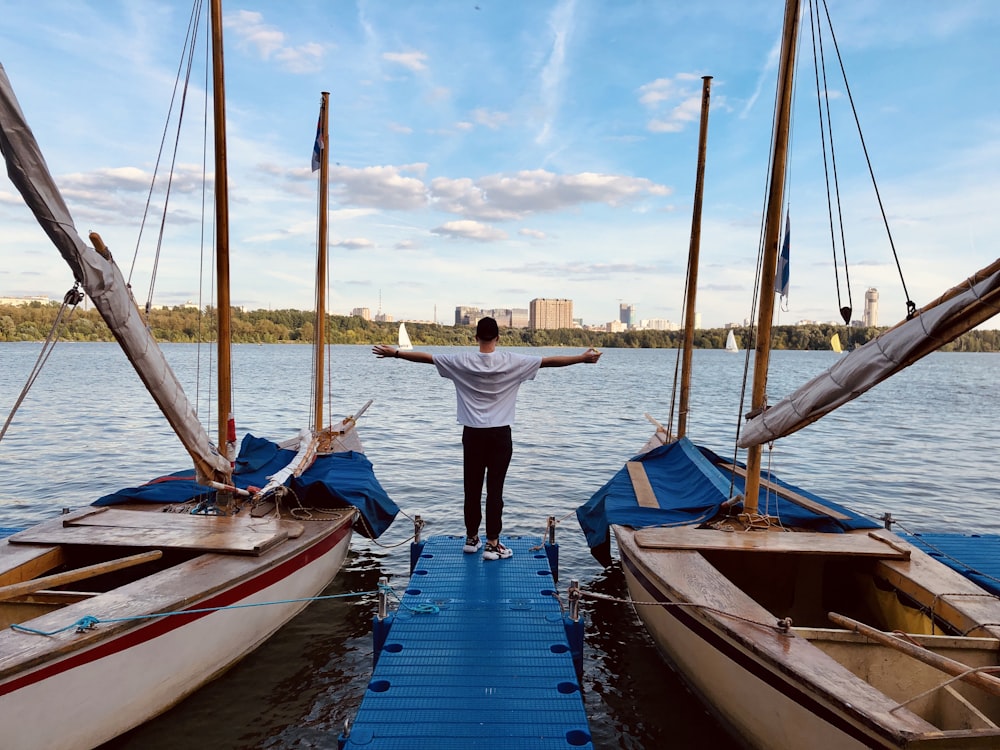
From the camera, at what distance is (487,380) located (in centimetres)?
609

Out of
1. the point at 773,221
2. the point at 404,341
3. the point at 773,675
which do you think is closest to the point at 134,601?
the point at 773,675

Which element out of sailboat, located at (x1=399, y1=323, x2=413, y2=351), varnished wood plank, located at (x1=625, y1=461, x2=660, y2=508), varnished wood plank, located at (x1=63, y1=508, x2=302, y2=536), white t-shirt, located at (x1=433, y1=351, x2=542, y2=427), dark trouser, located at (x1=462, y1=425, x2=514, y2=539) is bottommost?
varnished wood plank, located at (x1=63, y1=508, x2=302, y2=536)

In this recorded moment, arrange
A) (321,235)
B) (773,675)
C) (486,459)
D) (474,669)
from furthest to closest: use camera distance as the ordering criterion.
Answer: (321,235), (486,459), (474,669), (773,675)

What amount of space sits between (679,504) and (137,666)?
19.7 ft

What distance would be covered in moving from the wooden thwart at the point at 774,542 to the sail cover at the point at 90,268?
187 inches

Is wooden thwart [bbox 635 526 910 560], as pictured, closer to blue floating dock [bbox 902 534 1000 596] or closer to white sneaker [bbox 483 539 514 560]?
blue floating dock [bbox 902 534 1000 596]

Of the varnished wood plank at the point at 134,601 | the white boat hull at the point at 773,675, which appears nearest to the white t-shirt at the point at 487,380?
the white boat hull at the point at 773,675

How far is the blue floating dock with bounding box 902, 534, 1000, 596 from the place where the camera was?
6.44m

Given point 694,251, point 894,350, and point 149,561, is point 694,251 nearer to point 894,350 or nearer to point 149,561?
point 894,350

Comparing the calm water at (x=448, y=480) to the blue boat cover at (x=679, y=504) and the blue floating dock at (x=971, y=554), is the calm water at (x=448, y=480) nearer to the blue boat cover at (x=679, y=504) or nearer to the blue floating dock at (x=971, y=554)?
the blue boat cover at (x=679, y=504)

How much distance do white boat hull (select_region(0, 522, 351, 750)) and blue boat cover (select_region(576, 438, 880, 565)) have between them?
11.3 ft

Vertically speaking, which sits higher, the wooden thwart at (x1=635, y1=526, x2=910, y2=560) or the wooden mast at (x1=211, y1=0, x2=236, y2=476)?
the wooden mast at (x1=211, y1=0, x2=236, y2=476)

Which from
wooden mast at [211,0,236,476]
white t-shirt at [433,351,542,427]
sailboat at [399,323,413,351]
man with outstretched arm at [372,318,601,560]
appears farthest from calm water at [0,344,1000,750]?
sailboat at [399,323,413,351]

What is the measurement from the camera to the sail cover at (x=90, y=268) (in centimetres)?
440
